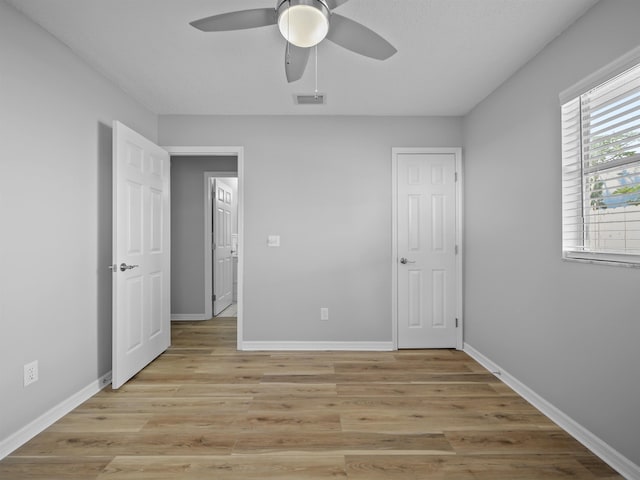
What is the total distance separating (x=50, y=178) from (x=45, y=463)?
1603 millimetres

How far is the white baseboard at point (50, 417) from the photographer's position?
6.38ft

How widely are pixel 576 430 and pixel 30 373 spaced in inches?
125

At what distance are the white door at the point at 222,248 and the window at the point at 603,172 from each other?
167 inches

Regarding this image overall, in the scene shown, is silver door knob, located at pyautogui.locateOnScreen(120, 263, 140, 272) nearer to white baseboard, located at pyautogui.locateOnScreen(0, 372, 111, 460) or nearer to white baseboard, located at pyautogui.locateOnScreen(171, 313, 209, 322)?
white baseboard, located at pyautogui.locateOnScreen(0, 372, 111, 460)

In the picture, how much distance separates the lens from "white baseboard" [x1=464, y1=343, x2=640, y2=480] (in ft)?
5.76

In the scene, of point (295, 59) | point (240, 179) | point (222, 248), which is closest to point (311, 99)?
point (240, 179)

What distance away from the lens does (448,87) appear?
3.02m

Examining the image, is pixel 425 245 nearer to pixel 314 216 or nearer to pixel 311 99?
pixel 314 216

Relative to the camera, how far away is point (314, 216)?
12.2ft

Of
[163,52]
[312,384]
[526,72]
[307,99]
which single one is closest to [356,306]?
[312,384]

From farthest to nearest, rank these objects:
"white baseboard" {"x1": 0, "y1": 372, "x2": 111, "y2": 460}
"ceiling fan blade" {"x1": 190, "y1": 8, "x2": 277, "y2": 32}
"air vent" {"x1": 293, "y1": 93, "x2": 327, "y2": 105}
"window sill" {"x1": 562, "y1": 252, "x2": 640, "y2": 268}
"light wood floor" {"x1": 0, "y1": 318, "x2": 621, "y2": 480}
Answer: "air vent" {"x1": 293, "y1": 93, "x2": 327, "y2": 105}, "white baseboard" {"x1": 0, "y1": 372, "x2": 111, "y2": 460}, "light wood floor" {"x1": 0, "y1": 318, "x2": 621, "y2": 480}, "window sill" {"x1": 562, "y1": 252, "x2": 640, "y2": 268}, "ceiling fan blade" {"x1": 190, "y1": 8, "x2": 277, "y2": 32}

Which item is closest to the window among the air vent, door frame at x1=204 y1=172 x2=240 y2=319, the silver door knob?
the air vent

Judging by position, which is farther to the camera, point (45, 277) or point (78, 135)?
point (78, 135)

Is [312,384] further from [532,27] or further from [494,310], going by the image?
[532,27]
